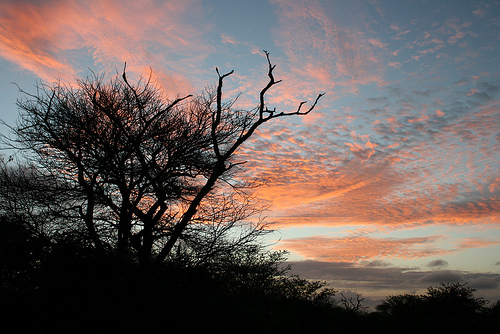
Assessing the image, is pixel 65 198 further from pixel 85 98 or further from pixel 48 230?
pixel 85 98

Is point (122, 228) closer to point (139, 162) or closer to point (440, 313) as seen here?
point (139, 162)

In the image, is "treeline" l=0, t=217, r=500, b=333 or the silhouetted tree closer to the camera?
"treeline" l=0, t=217, r=500, b=333

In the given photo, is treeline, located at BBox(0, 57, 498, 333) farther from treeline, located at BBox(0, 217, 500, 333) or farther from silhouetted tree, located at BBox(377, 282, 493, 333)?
silhouetted tree, located at BBox(377, 282, 493, 333)

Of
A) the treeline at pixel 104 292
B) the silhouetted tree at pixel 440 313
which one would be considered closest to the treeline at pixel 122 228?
the treeline at pixel 104 292

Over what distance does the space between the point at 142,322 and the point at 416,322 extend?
21041 millimetres

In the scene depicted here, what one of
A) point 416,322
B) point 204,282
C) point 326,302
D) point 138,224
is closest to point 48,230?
point 138,224

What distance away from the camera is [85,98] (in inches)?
419

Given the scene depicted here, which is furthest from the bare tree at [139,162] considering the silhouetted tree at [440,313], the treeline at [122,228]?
the silhouetted tree at [440,313]

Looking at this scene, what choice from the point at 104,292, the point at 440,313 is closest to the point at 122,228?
the point at 104,292

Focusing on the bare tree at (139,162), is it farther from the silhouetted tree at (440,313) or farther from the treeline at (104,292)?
the silhouetted tree at (440,313)

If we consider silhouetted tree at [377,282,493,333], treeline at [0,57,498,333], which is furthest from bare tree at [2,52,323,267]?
silhouetted tree at [377,282,493,333]

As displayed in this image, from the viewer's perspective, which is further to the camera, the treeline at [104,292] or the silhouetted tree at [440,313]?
the silhouetted tree at [440,313]

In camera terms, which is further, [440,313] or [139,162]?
[440,313]

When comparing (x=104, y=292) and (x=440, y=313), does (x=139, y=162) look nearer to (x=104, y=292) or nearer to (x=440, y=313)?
(x=104, y=292)
